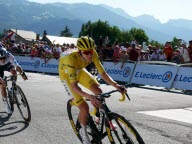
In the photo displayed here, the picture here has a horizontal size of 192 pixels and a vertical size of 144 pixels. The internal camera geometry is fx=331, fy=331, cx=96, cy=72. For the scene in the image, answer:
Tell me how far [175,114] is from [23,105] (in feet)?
14.0

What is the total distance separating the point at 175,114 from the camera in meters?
9.33

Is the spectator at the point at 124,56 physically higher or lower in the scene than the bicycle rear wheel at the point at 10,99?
higher

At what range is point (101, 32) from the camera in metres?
143

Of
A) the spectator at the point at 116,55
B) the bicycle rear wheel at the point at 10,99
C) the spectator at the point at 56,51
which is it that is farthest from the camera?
the spectator at the point at 56,51

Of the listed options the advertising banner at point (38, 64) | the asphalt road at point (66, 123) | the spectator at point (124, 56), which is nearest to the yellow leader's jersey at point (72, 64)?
the asphalt road at point (66, 123)

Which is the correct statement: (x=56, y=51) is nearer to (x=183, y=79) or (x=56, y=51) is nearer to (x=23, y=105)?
(x=183, y=79)

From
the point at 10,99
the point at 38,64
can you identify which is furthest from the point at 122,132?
the point at 38,64

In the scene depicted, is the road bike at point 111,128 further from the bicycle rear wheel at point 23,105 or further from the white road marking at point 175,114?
the white road marking at point 175,114

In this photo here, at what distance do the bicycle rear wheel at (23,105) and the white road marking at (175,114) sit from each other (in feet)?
11.0

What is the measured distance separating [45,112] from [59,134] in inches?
92.5

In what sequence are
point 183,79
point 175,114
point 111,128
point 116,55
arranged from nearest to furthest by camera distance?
point 111,128 → point 175,114 → point 183,79 → point 116,55

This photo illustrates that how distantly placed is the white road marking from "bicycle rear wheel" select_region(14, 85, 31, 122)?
3.35 metres

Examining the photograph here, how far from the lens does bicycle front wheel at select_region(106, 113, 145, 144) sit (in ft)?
14.3

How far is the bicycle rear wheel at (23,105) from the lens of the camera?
7660mm
